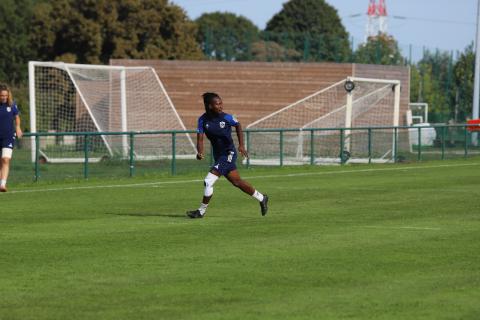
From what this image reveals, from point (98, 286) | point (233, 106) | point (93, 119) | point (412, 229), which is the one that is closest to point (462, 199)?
point (412, 229)

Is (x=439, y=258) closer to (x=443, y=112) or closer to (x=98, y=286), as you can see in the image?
(x=98, y=286)

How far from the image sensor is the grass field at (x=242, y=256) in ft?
34.0

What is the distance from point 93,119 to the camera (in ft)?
129

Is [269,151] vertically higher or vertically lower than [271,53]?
lower

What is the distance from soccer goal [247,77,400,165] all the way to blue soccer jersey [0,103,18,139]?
39.8ft

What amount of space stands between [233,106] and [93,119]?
10789 mm

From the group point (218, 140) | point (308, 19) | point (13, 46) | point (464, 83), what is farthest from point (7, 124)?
point (308, 19)

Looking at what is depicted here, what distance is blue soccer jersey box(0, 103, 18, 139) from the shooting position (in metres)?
23.2

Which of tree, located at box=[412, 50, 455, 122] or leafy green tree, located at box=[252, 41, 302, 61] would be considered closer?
leafy green tree, located at box=[252, 41, 302, 61]

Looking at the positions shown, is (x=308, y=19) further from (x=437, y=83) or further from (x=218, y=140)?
(x=218, y=140)

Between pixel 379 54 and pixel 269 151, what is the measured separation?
38805 mm

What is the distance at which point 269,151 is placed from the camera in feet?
120

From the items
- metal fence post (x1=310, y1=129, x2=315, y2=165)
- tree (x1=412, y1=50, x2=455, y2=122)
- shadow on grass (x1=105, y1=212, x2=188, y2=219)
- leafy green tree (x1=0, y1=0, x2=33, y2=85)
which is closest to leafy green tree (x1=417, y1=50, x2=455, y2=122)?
tree (x1=412, y1=50, x2=455, y2=122)

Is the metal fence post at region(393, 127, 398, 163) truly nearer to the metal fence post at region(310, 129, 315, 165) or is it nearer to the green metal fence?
the green metal fence
